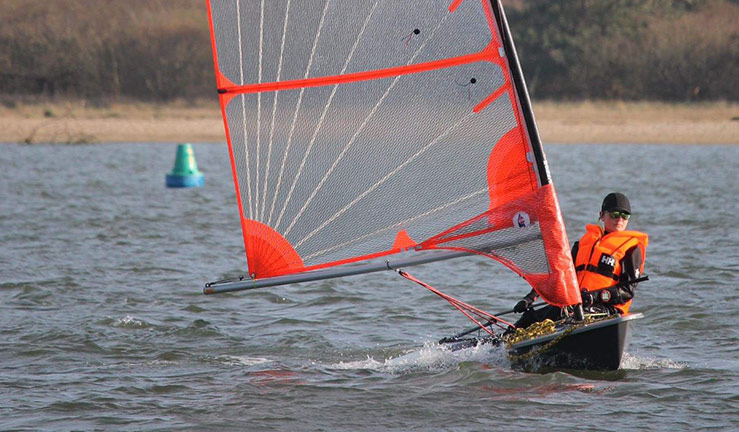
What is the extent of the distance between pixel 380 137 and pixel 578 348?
1.83 meters

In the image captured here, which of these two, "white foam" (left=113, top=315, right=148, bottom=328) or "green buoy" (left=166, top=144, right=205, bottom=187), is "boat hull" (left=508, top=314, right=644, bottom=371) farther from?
"green buoy" (left=166, top=144, right=205, bottom=187)

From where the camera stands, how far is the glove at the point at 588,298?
7035 mm

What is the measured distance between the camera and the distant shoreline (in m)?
27.4

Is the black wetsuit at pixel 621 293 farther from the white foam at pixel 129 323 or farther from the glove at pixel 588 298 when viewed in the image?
the white foam at pixel 129 323

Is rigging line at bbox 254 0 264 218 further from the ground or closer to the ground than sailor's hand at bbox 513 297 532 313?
further from the ground

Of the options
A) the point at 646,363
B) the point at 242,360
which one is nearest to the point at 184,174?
the point at 242,360

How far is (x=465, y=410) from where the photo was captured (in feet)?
21.7

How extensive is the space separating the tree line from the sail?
2587cm

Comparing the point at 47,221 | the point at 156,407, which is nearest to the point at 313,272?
the point at 156,407

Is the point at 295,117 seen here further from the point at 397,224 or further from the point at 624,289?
the point at 624,289

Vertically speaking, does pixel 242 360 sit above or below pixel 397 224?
below

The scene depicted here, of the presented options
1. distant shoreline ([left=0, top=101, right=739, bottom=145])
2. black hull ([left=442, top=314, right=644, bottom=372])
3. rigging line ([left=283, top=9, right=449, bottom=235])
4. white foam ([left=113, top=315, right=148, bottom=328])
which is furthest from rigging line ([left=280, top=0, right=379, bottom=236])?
distant shoreline ([left=0, top=101, right=739, bottom=145])

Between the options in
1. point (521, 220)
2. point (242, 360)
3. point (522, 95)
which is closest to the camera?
point (522, 95)

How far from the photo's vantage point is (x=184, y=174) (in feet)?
64.2
